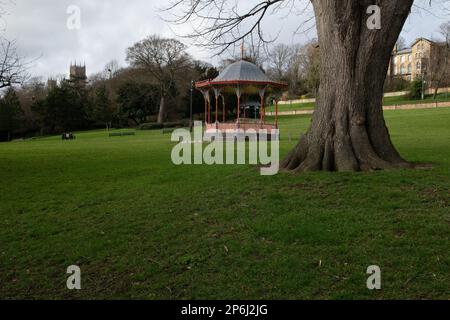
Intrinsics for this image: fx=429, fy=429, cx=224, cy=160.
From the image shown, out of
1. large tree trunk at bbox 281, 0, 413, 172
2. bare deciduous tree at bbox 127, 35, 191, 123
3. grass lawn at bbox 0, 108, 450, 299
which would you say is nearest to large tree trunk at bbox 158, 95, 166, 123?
bare deciduous tree at bbox 127, 35, 191, 123

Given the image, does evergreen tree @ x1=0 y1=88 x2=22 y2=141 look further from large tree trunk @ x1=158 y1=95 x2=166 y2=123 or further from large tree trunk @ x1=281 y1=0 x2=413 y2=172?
large tree trunk @ x1=281 y1=0 x2=413 y2=172

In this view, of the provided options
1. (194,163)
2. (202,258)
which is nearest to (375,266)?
(202,258)

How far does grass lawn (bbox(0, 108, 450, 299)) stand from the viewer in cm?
497

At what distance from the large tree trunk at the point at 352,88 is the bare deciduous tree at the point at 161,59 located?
52.4m

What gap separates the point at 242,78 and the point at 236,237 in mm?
21273

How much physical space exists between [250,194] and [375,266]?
3.63 m

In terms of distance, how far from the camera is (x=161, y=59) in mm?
60688

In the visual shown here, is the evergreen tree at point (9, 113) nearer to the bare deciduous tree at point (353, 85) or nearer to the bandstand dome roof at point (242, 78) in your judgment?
the bandstand dome roof at point (242, 78)

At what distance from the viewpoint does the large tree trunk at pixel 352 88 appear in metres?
9.36

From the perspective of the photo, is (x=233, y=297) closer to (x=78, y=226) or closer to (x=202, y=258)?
(x=202, y=258)

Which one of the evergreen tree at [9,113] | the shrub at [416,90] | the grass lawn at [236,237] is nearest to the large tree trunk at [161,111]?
the evergreen tree at [9,113]

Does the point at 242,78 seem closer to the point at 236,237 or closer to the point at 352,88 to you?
the point at 352,88

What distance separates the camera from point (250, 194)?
8438 mm

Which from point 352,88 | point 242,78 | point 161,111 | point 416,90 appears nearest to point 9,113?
point 161,111
